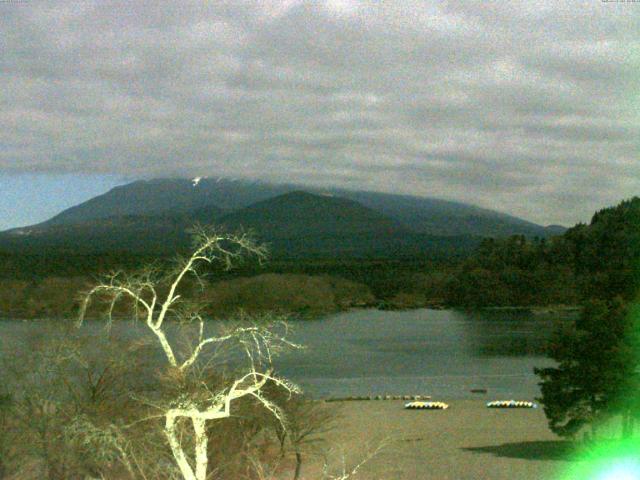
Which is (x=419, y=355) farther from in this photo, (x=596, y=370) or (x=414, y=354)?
(x=596, y=370)

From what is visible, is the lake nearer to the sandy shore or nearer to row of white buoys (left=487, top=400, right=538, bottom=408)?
the sandy shore

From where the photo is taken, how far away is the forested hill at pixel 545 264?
86.6m

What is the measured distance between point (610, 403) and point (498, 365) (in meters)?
32.3

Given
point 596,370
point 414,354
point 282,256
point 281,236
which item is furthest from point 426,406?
point 281,236

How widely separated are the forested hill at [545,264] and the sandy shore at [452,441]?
55362mm

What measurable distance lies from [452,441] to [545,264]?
73.0m

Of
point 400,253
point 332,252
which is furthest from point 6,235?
point 400,253

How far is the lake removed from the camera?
125 ft

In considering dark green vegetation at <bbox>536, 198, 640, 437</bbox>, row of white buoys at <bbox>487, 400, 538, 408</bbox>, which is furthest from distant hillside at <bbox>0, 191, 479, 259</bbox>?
dark green vegetation at <bbox>536, 198, 640, 437</bbox>

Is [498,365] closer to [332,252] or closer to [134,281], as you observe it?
[134,281]

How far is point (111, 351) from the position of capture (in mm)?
14930

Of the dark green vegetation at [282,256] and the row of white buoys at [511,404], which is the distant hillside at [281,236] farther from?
the row of white buoys at [511,404]

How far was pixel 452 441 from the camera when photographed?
21.8 meters

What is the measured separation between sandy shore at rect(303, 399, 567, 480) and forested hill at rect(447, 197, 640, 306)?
55.4 m
